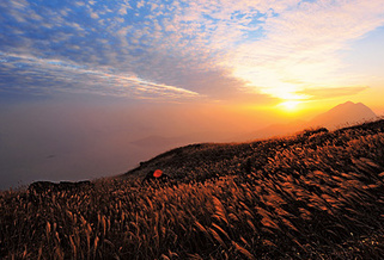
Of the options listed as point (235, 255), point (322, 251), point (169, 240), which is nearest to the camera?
point (322, 251)

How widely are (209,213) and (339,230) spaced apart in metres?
1.91

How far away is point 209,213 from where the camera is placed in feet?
13.1

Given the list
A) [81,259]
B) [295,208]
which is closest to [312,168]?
[295,208]

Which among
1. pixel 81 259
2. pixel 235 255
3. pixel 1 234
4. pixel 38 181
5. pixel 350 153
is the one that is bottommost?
pixel 38 181

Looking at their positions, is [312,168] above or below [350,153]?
below

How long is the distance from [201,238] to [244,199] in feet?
3.63

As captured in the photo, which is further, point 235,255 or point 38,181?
point 38,181

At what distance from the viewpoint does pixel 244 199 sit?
420cm

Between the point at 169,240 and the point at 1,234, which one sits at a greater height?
the point at 169,240

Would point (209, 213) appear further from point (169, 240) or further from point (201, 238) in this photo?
point (169, 240)

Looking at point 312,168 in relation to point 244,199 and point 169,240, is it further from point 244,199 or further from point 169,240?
point 169,240

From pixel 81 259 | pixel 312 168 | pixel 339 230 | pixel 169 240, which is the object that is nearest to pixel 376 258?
pixel 339 230

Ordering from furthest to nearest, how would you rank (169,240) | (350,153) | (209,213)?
(350,153) → (209,213) → (169,240)

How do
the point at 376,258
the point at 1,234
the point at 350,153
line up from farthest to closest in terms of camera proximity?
the point at 350,153 → the point at 1,234 → the point at 376,258
